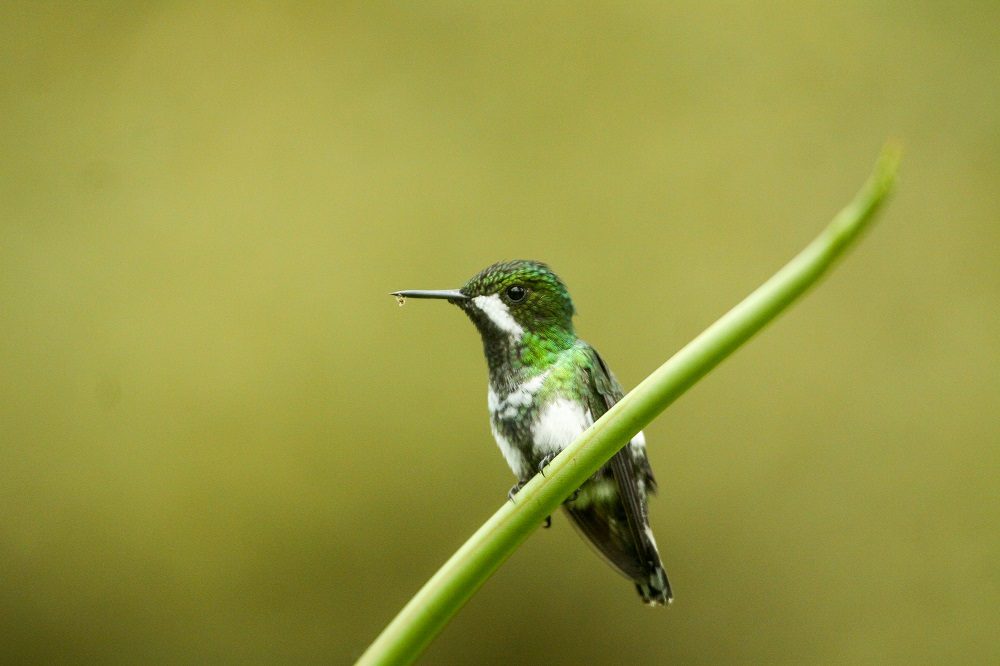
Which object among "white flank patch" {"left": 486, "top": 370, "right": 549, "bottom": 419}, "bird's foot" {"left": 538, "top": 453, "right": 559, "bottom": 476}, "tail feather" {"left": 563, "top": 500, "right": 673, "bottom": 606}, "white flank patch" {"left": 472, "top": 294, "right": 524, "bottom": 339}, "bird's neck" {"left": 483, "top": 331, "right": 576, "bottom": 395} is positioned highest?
"white flank patch" {"left": 472, "top": 294, "right": 524, "bottom": 339}

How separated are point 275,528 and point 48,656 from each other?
28.3 inches

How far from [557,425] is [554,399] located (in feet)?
0.12

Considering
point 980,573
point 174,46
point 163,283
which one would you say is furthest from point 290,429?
point 980,573

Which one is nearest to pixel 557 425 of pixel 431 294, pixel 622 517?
pixel 622 517

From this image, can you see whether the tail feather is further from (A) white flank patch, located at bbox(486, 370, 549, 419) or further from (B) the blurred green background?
(B) the blurred green background

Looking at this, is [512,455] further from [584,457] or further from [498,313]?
[584,457]

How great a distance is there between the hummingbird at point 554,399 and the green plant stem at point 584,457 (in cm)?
52

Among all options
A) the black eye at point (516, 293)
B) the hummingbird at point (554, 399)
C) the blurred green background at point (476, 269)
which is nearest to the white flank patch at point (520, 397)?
the hummingbird at point (554, 399)

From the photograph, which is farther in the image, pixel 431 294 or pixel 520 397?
pixel 520 397

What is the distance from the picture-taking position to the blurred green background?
106 inches

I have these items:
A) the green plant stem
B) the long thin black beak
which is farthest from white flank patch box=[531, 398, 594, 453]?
the green plant stem

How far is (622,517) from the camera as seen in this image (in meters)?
1.23

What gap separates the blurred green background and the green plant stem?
6.92 feet

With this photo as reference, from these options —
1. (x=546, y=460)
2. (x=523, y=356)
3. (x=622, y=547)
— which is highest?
(x=523, y=356)
